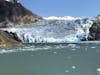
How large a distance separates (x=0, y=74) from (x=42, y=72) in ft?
9.53

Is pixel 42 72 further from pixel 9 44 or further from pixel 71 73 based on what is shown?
pixel 9 44

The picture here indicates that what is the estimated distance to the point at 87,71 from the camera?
25953mm

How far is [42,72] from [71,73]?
2.16 m

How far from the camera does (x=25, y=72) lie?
86.7 ft

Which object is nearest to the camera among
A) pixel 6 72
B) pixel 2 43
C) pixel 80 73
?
pixel 80 73

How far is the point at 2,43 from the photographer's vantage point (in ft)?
279

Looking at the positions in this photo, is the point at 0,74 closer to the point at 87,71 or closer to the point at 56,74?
the point at 56,74

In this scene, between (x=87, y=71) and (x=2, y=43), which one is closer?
(x=87, y=71)

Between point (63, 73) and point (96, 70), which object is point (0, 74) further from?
point (96, 70)

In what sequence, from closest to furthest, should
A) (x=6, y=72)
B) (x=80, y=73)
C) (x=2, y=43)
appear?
(x=80, y=73), (x=6, y=72), (x=2, y=43)

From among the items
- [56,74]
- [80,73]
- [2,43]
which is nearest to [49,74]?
[56,74]

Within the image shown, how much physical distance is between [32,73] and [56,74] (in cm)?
177

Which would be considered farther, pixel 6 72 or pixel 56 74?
pixel 6 72

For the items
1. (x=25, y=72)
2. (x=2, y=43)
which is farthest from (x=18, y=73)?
(x=2, y=43)
